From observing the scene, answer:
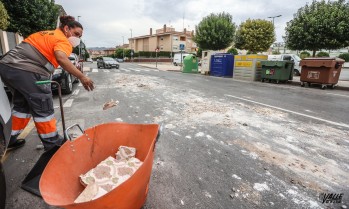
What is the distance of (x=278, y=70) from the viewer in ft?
40.9

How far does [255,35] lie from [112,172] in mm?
27224

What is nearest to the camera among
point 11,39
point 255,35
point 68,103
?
point 68,103

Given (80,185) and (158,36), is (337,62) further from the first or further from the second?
(158,36)

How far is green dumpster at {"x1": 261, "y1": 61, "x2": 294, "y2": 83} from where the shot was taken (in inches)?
483

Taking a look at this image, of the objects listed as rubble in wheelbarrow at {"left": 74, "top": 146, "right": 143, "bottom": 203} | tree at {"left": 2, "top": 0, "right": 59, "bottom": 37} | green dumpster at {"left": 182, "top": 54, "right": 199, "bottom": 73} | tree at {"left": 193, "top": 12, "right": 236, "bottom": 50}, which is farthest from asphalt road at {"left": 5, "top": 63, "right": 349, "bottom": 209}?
tree at {"left": 193, "top": 12, "right": 236, "bottom": 50}

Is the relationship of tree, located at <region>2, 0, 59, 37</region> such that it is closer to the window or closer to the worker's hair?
the window

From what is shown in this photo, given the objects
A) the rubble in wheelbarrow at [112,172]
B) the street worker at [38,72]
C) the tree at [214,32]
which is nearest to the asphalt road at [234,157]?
the rubble in wheelbarrow at [112,172]

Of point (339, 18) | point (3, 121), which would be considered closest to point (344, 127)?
point (3, 121)

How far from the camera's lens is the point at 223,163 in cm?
280

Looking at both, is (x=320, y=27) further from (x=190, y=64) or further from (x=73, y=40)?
(x=73, y=40)

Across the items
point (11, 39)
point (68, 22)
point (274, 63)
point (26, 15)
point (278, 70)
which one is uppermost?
point (26, 15)

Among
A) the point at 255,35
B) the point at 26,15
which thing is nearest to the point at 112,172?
the point at 26,15

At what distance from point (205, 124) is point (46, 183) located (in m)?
3.26

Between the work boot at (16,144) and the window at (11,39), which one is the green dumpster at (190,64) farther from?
the work boot at (16,144)
